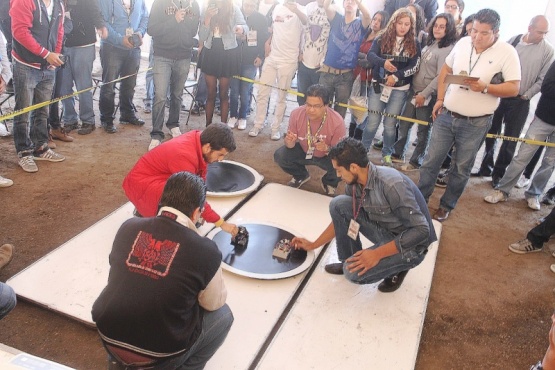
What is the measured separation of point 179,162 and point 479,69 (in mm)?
2469

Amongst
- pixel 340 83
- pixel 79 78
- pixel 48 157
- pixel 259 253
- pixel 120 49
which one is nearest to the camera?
pixel 259 253

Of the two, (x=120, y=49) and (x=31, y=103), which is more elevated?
(x=120, y=49)

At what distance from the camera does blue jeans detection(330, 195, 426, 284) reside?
273 cm

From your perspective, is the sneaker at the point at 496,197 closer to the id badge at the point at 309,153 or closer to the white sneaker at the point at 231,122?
the id badge at the point at 309,153

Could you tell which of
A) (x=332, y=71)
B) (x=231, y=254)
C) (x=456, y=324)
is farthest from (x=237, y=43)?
(x=456, y=324)

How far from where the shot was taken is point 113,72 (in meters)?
5.09

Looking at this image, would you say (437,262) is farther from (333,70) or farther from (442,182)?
(333,70)

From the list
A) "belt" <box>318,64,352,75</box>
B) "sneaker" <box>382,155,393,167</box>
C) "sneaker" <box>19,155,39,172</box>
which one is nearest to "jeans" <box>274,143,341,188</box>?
"sneaker" <box>382,155,393,167</box>

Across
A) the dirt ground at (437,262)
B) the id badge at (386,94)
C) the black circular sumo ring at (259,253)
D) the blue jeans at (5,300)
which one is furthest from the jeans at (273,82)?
the blue jeans at (5,300)

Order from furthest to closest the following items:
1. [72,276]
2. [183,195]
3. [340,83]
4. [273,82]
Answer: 1. [273,82]
2. [340,83]
3. [72,276]
4. [183,195]

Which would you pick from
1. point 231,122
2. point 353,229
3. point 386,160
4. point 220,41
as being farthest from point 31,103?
point 386,160

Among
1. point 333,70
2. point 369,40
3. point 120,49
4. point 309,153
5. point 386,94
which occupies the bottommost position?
point 309,153

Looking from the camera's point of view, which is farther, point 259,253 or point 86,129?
point 86,129

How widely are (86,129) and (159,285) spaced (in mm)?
3988
